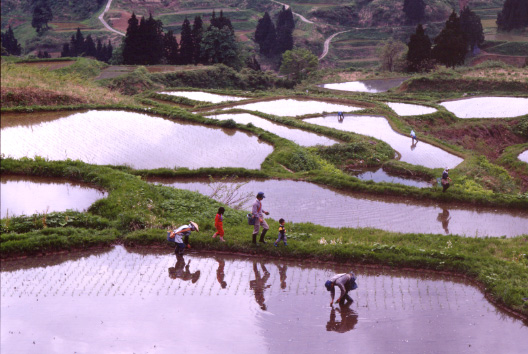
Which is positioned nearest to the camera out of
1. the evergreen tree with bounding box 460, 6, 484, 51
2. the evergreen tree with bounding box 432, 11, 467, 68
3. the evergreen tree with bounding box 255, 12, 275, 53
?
the evergreen tree with bounding box 432, 11, 467, 68

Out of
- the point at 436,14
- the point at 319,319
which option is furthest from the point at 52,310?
the point at 436,14

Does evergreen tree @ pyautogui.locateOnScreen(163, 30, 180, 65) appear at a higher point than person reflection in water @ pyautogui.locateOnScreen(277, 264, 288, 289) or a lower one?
higher

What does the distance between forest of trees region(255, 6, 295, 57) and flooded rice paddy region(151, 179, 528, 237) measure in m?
62.2

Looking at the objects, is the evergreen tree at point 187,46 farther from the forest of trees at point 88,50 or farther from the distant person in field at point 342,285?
the distant person in field at point 342,285

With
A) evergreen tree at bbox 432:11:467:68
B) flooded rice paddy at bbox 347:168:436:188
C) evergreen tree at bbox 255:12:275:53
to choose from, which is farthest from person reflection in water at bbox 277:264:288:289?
evergreen tree at bbox 255:12:275:53

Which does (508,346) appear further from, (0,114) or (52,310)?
(0,114)

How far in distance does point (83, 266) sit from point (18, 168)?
22.6ft

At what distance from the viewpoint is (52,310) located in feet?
31.4

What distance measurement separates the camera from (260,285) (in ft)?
35.4

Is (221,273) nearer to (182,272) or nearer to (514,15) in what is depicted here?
(182,272)

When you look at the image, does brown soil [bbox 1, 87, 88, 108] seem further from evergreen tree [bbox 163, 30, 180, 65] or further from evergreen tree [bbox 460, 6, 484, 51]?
evergreen tree [bbox 460, 6, 484, 51]

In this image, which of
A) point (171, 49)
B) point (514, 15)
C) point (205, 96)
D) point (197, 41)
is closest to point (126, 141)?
point (205, 96)

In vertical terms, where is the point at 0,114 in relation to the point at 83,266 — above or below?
above

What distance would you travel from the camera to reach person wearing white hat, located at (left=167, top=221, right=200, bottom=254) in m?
11.9
